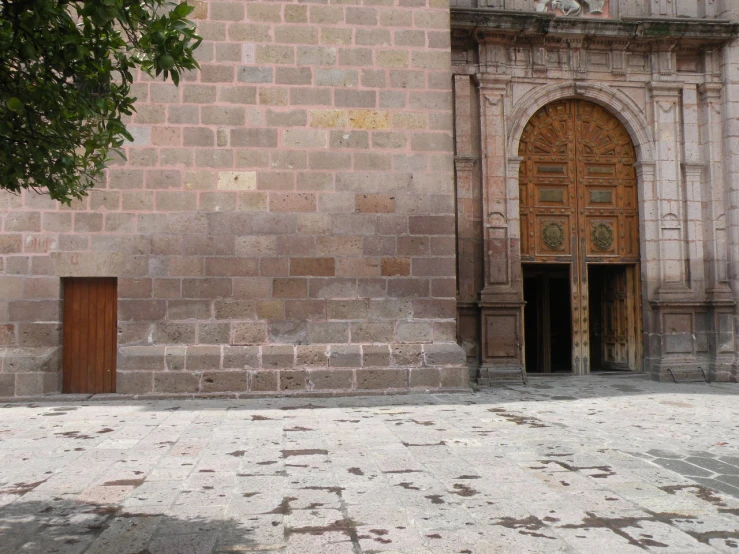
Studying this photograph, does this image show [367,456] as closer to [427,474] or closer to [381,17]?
A: [427,474]

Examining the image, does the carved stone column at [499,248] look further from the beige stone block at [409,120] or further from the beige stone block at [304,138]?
the beige stone block at [304,138]

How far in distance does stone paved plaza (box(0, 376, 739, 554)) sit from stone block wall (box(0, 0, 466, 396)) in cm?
94

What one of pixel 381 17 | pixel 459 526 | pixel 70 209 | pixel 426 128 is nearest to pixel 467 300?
pixel 426 128

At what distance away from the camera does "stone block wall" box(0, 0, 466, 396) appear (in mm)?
7504

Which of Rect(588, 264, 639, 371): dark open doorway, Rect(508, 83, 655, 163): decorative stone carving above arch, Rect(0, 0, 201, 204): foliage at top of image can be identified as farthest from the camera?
Rect(588, 264, 639, 371): dark open doorway

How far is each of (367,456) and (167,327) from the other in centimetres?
393

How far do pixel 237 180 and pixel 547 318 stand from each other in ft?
20.9

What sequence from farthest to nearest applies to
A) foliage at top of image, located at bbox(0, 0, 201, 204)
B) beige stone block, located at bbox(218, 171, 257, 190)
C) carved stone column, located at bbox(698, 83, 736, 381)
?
carved stone column, located at bbox(698, 83, 736, 381)
beige stone block, located at bbox(218, 171, 257, 190)
foliage at top of image, located at bbox(0, 0, 201, 204)

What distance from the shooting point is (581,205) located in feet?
32.6

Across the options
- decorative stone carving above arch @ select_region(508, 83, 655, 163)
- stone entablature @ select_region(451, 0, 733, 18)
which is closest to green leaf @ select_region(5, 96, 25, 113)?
decorative stone carving above arch @ select_region(508, 83, 655, 163)

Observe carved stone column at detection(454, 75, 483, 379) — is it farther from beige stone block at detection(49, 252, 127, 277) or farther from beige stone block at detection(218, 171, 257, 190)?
beige stone block at detection(49, 252, 127, 277)

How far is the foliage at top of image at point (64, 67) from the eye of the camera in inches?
96.7

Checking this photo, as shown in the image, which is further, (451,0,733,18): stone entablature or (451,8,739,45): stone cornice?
(451,0,733,18): stone entablature

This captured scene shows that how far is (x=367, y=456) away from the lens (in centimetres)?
457
